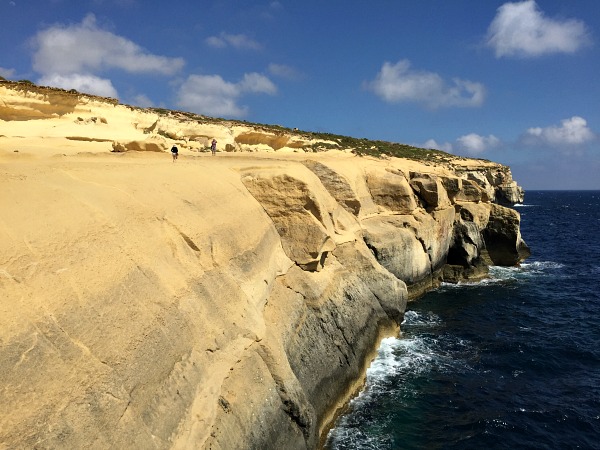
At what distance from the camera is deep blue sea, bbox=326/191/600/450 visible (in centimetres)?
1343

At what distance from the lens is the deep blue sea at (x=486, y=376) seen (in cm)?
1343

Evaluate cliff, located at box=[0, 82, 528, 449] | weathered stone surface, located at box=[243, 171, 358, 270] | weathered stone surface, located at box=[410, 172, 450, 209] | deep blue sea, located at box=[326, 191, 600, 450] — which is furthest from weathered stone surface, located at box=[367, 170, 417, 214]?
weathered stone surface, located at box=[243, 171, 358, 270]

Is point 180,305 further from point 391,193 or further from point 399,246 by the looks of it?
point 391,193

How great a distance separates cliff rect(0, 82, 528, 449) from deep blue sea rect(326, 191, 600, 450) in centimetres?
129

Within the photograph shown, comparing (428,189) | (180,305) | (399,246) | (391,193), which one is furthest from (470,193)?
(180,305)

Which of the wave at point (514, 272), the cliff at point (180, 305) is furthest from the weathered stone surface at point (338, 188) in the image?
the wave at point (514, 272)

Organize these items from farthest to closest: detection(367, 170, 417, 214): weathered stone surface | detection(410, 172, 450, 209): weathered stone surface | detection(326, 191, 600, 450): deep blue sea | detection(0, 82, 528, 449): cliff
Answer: detection(410, 172, 450, 209): weathered stone surface, detection(367, 170, 417, 214): weathered stone surface, detection(326, 191, 600, 450): deep blue sea, detection(0, 82, 528, 449): cliff

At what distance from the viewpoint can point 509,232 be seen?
34.3 meters

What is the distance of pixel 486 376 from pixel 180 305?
44.6ft

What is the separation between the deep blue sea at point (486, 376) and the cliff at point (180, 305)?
1291mm

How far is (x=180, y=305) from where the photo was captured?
8203 millimetres

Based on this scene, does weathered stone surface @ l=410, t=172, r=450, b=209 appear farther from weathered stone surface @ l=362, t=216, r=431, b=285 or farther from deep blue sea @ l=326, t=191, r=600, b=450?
deep blue sea @ l=326, t=191, r=600, b=450

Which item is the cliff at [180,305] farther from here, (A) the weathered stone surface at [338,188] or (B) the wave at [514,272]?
(B) the wave at [514,272]

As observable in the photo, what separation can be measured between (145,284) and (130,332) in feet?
3.41
